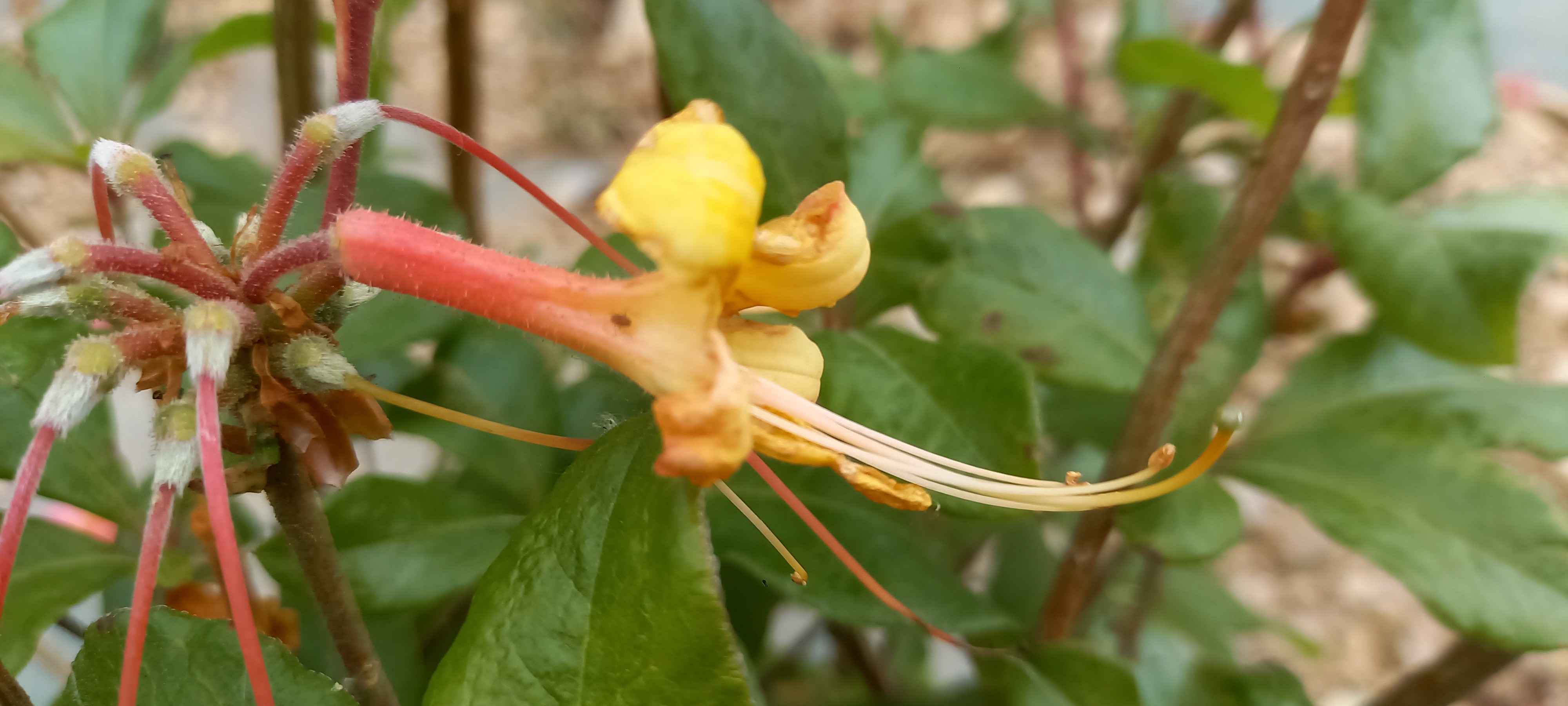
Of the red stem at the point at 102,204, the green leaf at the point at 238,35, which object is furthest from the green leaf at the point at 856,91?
the red stem at the point at 102,204

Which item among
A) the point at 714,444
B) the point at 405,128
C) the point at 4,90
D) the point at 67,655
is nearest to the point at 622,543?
the point at 714,444

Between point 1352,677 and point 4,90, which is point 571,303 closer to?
point 4,90

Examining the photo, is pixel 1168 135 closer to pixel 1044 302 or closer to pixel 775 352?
pixel 1044 302

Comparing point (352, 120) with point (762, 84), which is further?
point (762, 84)

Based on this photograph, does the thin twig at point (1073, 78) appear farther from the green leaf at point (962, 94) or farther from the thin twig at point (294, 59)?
the thin twig at point (294, 59)

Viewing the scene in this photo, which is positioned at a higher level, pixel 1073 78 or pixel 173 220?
pixel 173 220

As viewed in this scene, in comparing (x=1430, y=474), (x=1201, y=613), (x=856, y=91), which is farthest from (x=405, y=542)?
(x=1201, y=613)

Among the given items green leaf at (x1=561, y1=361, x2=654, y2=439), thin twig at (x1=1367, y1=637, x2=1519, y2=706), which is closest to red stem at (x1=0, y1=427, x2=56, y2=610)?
green leaf at (x1=561, y1=361, x2=654, y2=439)

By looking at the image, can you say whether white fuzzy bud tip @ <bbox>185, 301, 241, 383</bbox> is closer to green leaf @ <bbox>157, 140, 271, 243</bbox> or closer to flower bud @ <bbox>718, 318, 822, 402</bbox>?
flower bud @ <bbox>718, 318, 822, 402</bbox>
